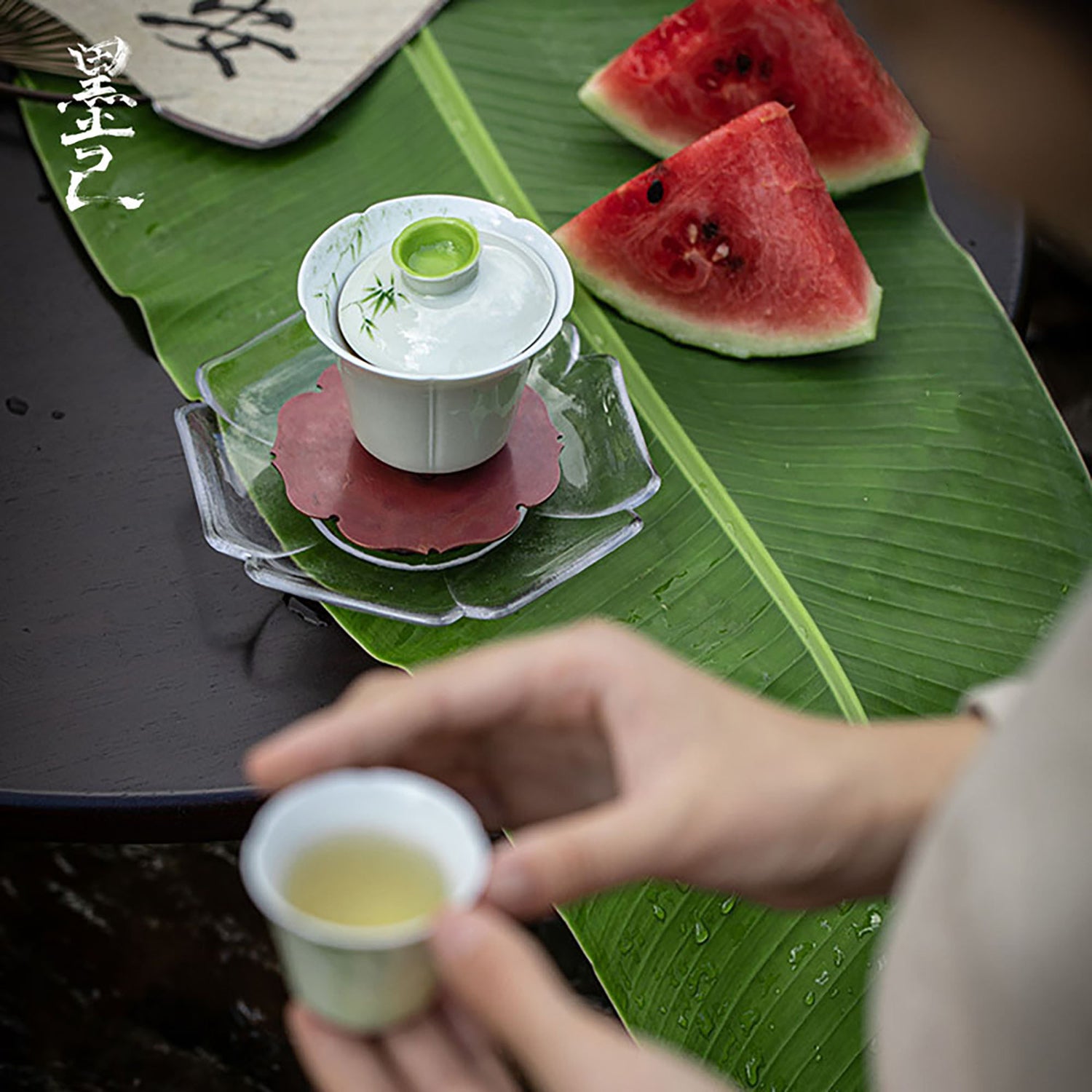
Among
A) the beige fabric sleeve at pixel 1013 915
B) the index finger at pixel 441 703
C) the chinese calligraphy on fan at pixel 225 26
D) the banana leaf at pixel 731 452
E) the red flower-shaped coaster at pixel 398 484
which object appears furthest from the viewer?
the chinese calligraphy on fan at pixel 225 26

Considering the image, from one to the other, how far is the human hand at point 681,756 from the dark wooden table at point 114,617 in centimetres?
39

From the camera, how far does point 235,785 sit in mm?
1194

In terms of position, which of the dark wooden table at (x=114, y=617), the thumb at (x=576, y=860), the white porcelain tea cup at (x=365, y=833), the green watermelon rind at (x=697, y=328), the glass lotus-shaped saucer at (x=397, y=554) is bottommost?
the dark wooden table at (x=114, y=617)

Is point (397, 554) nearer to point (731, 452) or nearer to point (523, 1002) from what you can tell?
point (731, 452)

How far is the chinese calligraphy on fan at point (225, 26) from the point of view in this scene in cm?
175

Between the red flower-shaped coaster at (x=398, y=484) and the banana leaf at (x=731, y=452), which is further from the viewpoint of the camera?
the red flower-shaped coaster at (x=398, y=484)

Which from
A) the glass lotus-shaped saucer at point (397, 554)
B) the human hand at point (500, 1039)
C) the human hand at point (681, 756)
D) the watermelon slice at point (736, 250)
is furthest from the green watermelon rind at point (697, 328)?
the human hand at point (500, 1039)

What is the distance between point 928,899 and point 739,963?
0.57 meters

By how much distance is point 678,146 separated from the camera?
5.96ft

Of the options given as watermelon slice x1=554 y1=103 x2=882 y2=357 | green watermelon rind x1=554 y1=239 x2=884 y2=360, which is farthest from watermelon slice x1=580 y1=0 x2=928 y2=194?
green watermelon rind x1=554 y1=239 x2=884 y2=360

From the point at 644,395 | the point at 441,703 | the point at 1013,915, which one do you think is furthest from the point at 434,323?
the point at 1013,915

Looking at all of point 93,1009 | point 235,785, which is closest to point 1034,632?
point 235,785

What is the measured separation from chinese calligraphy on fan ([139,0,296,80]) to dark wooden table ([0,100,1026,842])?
1.32 ft

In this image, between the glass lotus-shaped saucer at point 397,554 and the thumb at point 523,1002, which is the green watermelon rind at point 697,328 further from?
the thumb at point 523,1002
